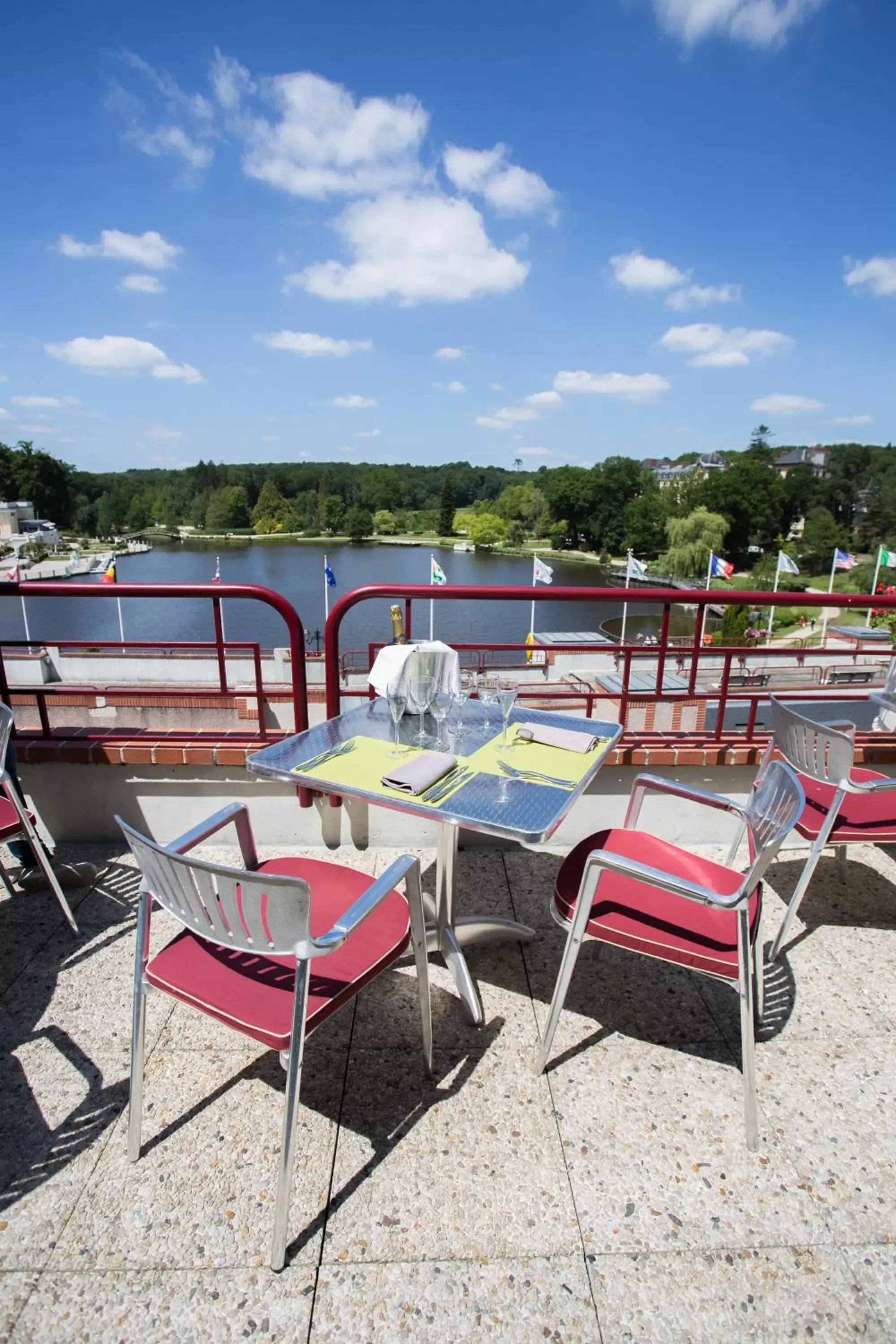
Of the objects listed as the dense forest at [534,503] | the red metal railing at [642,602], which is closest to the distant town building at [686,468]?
the dense forest at [534,503]

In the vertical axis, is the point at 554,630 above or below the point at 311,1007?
below

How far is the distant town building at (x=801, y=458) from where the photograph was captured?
271ft

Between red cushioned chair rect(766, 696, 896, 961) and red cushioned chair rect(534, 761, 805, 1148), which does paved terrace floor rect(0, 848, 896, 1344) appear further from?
red cushioned chair rect(766, 696, 896, 961)

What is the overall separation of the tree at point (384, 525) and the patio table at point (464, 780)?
78.7 metres

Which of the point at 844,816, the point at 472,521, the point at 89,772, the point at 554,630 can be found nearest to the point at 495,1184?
the point at 844,816

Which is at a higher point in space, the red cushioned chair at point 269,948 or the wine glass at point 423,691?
the wine glass at point 423,691

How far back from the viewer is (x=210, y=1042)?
174cm

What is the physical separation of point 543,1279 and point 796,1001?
1164 millimetres

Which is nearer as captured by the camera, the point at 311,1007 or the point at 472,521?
the point at 311,1007

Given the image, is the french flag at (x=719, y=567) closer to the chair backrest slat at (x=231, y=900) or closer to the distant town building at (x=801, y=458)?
the chair backrest slat at (x=231, y=900)

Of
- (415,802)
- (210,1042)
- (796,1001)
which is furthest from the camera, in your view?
(796,1001)

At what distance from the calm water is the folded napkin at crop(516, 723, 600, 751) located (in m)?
17.3

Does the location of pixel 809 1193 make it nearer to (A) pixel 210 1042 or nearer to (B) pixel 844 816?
(B) pixel 844 816

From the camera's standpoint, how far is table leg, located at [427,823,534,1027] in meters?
1.84
